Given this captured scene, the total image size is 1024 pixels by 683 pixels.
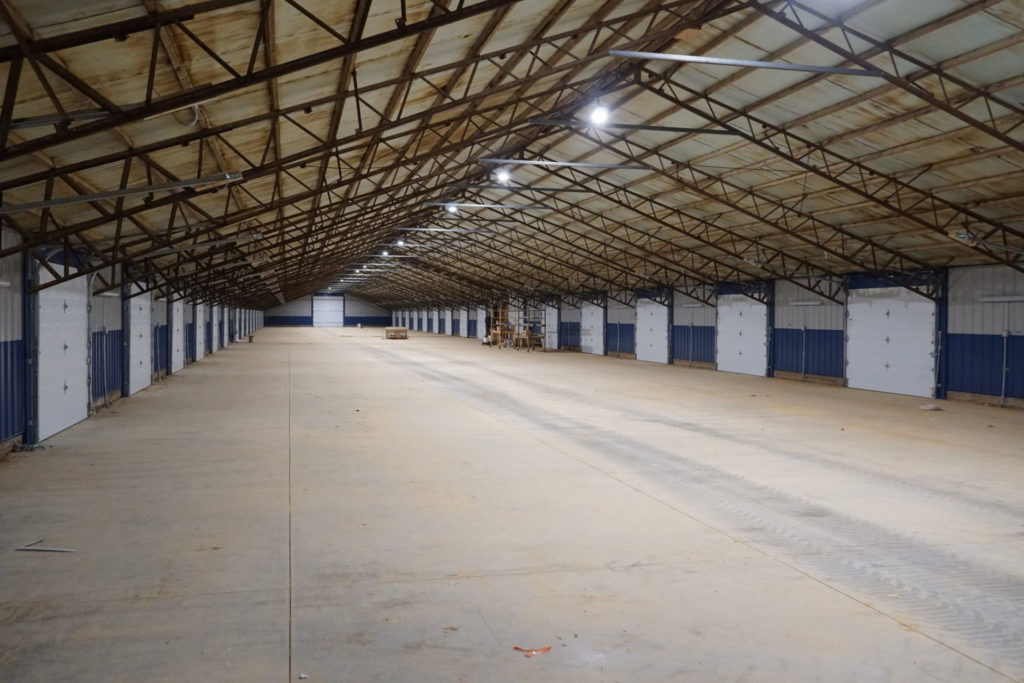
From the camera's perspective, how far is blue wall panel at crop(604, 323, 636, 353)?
41438mm

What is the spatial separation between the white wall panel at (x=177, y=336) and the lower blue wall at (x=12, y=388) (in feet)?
52.1

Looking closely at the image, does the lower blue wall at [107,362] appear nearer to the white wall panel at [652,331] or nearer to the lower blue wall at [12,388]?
the lower blue wall at [12,388]

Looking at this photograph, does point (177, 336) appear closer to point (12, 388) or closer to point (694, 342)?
point (12, 388)

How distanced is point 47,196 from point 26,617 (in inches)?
244

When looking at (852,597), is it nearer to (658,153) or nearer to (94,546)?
(94,546)

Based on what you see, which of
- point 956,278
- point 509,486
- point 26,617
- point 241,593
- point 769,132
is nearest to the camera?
point 26,617

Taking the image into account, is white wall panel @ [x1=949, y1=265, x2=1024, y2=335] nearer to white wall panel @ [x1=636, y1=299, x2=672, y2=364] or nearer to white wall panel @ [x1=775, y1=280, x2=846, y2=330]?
white wall panel @ [x1=775, y1=280, x2=846, y2=330]

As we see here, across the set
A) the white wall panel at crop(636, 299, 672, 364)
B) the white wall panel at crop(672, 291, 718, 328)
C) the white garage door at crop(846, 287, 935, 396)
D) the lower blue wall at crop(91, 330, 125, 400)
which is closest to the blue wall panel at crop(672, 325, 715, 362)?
the white wall panel at crop(672, 291, 718, 328)

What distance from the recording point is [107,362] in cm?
1894

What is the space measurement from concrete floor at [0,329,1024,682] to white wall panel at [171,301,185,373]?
13.3 m

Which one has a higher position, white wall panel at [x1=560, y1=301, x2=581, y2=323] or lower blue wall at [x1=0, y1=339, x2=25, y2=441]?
white wall panel at [x1=560, y1=301, x2=581, y2=323]

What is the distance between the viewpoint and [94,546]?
765 cm

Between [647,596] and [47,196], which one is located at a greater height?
[47,196]

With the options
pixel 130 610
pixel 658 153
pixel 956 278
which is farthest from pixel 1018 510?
pixel 956 278
